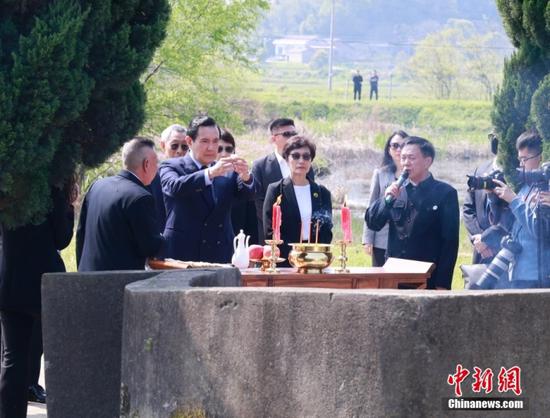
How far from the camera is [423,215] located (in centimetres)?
998

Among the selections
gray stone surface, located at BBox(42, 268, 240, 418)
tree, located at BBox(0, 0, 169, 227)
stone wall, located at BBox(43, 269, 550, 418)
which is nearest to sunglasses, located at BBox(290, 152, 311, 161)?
tree, located at BBox(0, 0, 169, 227)

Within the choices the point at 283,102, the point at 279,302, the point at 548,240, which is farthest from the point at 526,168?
the point at 283,102

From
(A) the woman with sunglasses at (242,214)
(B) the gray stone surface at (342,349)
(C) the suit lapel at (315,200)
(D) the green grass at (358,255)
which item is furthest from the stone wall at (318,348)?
(D) the green grass at (358,255)

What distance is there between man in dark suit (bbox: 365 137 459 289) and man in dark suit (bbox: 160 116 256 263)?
116cm

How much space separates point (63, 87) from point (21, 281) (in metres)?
1.64

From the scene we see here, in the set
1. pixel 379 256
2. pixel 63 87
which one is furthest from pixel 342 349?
pixel 379 256

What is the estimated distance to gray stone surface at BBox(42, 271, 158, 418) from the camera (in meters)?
7.08

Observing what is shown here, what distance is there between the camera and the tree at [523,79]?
9.38m

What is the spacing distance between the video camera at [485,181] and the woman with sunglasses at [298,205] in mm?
1128

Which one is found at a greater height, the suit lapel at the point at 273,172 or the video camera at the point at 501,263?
the suit lapel at the point at 273,172

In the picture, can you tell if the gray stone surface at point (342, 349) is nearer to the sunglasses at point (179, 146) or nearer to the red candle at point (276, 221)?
the red candle at point (276, 221)

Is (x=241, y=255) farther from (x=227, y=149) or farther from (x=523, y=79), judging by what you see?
(x=523, y=79)

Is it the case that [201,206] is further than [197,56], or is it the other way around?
[197,56]

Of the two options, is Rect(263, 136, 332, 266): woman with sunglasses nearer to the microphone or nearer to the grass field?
the microphone
